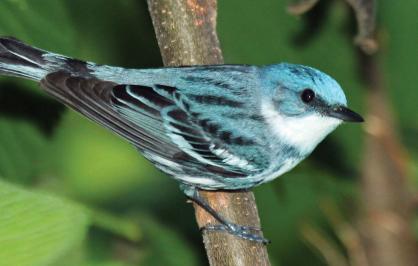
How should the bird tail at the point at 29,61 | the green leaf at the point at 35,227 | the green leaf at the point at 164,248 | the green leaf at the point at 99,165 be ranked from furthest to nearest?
the green leaf at the point at 99,165
the green leaf at the point at 164,248
the bird tail at the point at 29,61
the green leaf at the point at 35,227

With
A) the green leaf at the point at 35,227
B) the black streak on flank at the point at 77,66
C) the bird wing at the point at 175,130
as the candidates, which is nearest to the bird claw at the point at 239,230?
the bird wing at the point at 175,130

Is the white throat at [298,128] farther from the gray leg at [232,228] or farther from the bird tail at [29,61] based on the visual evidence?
the bird tail at [29,61]

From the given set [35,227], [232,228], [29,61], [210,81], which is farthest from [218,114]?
[35,227]

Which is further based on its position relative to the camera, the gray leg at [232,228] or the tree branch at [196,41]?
the tree branch at [196,41]

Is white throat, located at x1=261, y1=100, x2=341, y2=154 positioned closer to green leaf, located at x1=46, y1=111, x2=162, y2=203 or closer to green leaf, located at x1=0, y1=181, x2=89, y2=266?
green leaf, located at x1=46, y1=111, x2=162, y2=203

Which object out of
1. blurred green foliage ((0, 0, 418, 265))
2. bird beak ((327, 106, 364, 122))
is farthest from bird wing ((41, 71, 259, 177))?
bird beak ((327, 106, 364, 122))

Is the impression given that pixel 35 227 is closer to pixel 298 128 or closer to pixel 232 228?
pixel 232 228
